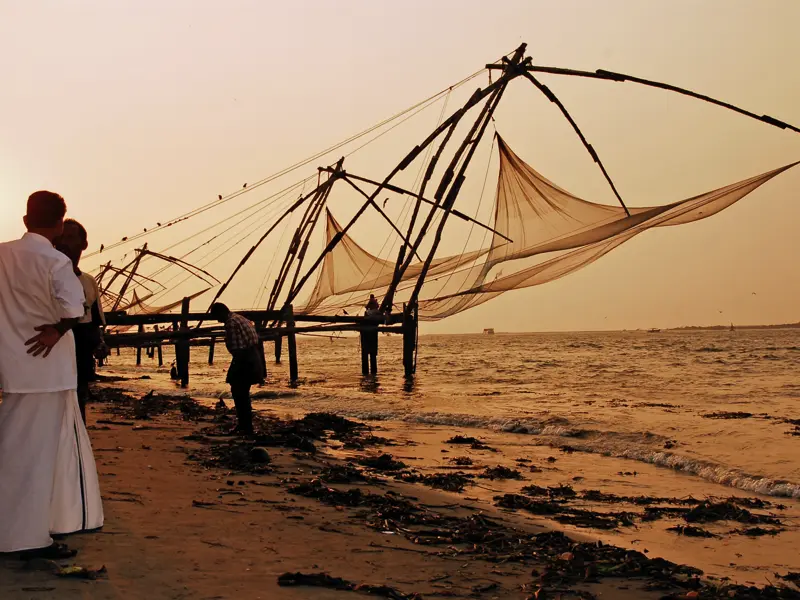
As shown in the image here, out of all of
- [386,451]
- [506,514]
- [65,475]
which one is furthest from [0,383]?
[386,451]

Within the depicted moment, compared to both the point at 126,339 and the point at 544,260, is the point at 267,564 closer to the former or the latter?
the point at 544,260

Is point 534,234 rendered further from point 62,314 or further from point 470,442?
point 62,314

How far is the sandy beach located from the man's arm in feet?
2.65

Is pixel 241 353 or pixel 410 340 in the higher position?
pixel 241 353

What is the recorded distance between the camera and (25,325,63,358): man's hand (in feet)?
10.2

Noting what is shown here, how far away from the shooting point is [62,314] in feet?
10.3

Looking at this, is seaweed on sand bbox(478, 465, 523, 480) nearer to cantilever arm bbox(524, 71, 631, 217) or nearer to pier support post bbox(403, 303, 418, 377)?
cantilever arm bbox(524, 71, 631, 217)

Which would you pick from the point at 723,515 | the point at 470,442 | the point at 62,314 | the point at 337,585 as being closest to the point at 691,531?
the point at 723,515

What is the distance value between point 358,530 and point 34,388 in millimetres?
1707

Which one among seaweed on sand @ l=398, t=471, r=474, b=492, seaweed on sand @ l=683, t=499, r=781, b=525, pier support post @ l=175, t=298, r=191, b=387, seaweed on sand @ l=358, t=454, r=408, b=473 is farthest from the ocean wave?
pier support post @ l=175, t=298, r=191, b=387

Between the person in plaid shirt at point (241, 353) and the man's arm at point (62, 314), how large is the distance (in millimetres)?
4051

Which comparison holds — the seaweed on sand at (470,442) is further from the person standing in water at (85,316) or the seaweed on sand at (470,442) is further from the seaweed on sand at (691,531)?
the person standing in water at (85,316)

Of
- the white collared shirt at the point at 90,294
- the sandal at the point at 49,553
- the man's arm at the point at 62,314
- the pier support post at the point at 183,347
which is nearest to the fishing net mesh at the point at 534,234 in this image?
the pier support post at the point at 183,347

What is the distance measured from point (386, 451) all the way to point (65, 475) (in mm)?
4898
